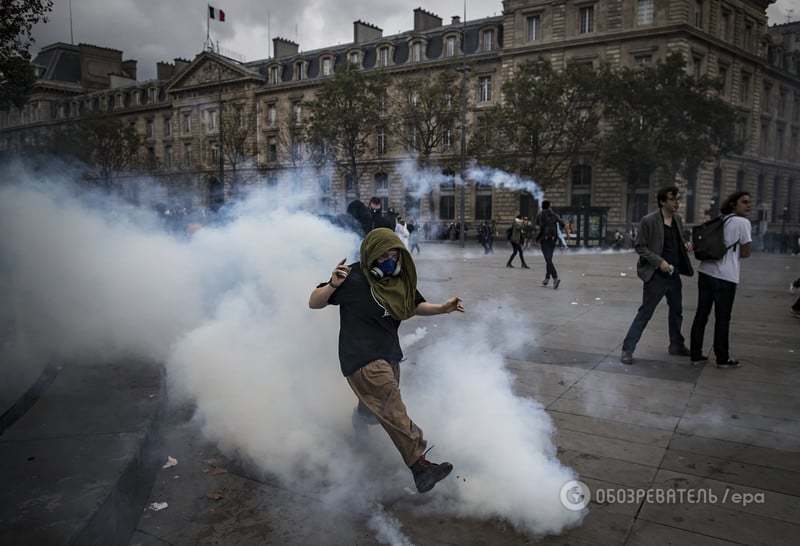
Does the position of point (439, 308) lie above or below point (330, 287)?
below

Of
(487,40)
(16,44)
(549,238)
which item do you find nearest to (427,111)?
(487,40)

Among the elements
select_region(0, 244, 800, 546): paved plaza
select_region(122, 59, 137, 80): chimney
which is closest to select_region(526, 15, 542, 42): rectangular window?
select_region(0, 244, 800, 546): paved plaza

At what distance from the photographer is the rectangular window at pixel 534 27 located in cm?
3938

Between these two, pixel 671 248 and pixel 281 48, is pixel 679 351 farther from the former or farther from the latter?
pixel 281 48

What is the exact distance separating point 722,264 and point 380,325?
4.27 m

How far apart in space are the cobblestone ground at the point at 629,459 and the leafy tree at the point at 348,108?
2904 cm

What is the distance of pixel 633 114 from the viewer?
31734 millimetres

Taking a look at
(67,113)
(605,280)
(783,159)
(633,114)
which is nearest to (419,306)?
(605,280)

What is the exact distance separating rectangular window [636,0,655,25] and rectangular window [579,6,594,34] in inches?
109

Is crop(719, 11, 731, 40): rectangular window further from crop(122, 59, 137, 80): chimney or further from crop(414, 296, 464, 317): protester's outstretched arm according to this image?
crop(122, 59, 137, 80): chimney

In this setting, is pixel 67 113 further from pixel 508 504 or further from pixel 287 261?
pixel 508 504

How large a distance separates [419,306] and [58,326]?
17.3 feet

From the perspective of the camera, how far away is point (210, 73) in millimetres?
53281

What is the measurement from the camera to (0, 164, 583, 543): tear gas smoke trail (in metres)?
3.56
